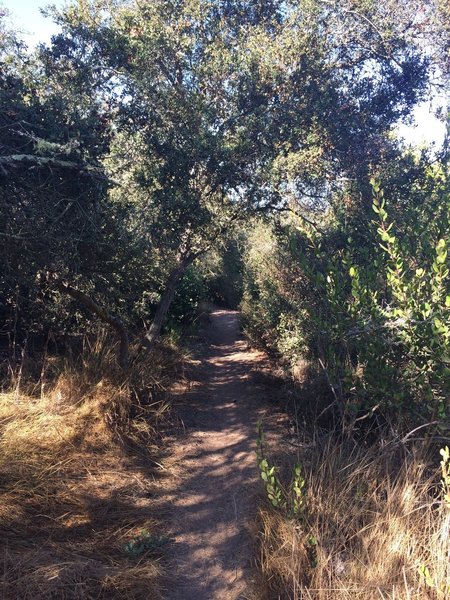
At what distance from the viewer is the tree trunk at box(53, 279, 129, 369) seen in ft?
19.3

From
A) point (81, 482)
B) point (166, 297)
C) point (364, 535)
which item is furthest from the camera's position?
point (166, 297)

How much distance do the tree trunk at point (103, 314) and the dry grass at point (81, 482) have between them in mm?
170

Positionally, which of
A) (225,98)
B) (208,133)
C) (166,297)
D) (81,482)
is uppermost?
(225,98)

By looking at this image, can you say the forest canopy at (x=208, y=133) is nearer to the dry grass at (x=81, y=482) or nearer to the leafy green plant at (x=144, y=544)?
the dry grass at (x=81, y=482)

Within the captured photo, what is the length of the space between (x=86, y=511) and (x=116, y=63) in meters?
5.40

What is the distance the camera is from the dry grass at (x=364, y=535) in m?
2.81

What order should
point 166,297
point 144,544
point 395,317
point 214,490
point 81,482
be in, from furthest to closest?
1. point 166,297
2. point 214,490
3. point 81,482
4. point 144,544
5. point 395,317

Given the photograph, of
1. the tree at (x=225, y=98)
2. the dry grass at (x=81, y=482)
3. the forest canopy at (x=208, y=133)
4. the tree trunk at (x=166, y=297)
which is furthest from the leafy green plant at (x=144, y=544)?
the tree trunk at (x=166, y=297)

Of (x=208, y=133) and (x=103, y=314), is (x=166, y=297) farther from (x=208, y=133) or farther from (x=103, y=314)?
(x=208, y=133)

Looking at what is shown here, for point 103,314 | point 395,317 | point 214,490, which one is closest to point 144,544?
point 214,490

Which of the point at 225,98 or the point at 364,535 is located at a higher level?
the point at 225,98

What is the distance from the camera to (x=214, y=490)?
5160 mm

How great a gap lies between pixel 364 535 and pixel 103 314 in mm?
4253

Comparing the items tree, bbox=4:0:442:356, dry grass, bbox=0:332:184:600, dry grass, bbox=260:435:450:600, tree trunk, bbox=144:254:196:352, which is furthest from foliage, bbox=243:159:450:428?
tree trunk, bbox=144:254:196:352
